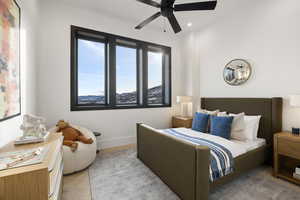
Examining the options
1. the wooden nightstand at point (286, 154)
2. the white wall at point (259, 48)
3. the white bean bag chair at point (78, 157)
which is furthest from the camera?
the white wall at point (259, 48)

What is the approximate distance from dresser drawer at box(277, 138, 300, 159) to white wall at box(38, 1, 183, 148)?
299 cm

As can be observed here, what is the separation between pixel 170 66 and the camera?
14.3ft

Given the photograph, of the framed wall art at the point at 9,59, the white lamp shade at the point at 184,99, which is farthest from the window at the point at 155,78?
the framed wall art at the point at 9,59

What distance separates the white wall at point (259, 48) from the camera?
2.41m

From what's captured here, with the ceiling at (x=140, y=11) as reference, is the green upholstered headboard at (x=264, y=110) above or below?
below

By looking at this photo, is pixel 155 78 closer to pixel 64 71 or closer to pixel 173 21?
pixel 173 21

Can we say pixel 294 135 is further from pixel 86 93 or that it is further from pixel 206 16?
pixel 86 93

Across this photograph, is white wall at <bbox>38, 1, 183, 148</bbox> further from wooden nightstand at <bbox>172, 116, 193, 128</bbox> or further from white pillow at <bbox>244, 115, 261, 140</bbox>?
white pillow at <bbox>244, 115, 261, 140</bbox>

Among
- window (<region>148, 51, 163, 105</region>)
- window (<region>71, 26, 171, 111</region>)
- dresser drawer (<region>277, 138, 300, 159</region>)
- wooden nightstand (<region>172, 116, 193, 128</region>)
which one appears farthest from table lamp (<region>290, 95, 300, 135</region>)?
window (<region>148, 51, 163, 105</region>)

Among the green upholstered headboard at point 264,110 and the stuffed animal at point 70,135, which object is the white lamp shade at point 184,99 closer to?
the green upholstered headboard at point 264,110

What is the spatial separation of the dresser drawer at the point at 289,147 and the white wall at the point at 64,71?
2.99 meters

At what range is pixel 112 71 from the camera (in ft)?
11.4

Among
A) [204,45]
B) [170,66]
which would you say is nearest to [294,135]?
[204,45]

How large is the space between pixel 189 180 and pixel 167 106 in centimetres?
288
